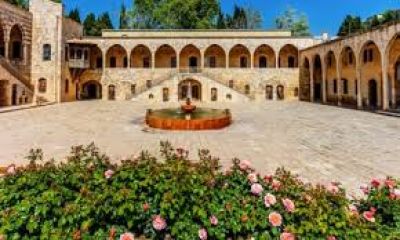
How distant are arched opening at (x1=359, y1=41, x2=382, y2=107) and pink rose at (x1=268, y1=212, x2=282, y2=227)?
24239 millimetres

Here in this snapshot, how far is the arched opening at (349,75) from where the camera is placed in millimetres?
28059

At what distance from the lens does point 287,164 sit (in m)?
8.80

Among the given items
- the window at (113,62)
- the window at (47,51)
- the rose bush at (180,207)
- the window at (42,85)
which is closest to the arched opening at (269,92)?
the window at (113,62)

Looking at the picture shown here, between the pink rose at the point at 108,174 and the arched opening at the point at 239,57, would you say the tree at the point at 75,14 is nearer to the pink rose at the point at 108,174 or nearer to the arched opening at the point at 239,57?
the arched opening at the point at 239,57

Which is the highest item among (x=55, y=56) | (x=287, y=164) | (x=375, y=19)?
(x=375, y=19)

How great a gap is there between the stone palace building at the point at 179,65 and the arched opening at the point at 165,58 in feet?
0.40

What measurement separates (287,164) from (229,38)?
97.7 feet

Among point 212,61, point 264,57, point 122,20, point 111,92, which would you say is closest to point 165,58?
point 212,61

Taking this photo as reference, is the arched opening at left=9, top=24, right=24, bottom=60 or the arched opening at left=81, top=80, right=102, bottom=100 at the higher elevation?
the arched opening at left=9, top=24, right=24, bottom=60

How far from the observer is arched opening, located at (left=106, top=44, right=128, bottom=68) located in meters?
39.1

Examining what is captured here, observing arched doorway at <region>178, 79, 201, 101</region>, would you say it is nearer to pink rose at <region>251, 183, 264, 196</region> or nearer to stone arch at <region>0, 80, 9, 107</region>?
stone arch at <region>0, 80, 9, 107</region>

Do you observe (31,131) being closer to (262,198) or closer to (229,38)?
(262,198)

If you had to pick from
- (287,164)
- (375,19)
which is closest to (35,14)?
(287,164)

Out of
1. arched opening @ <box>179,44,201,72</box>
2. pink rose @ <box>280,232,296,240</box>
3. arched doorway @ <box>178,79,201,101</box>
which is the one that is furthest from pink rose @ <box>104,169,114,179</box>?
arched opening @ <box>179,44,201,72</box>
